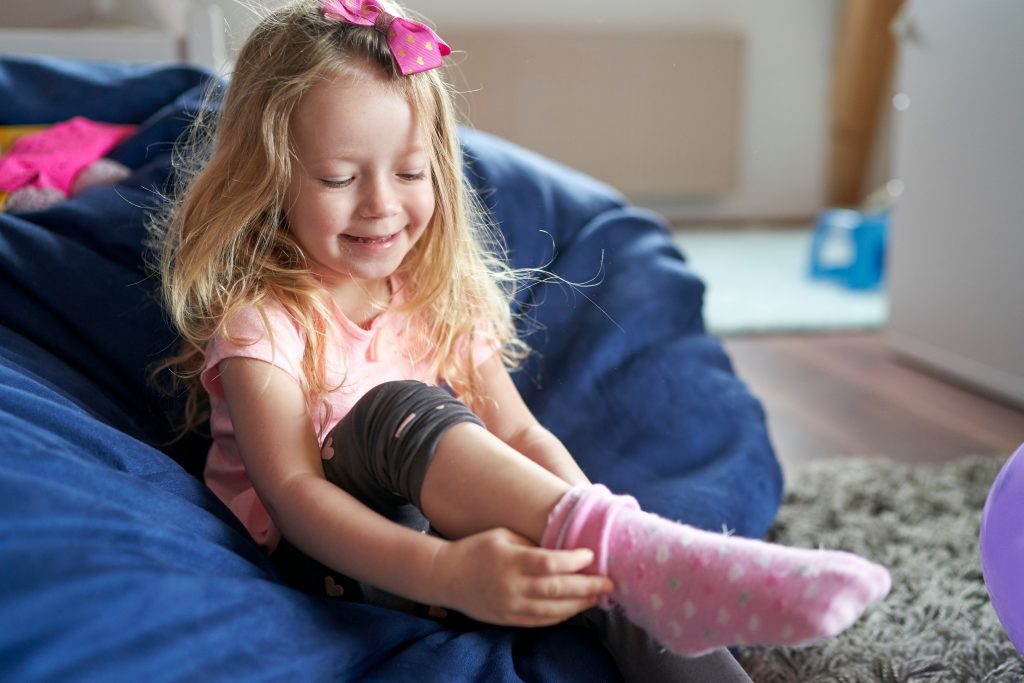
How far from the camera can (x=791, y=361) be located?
2.44 meters

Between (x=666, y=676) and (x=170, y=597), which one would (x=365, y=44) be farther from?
(x=666, y=676)

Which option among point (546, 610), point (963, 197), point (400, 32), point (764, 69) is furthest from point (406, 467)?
point (764, 69)

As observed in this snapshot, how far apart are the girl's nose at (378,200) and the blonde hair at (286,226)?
0.07 metres

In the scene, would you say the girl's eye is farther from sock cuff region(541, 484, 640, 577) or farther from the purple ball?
the purple ball

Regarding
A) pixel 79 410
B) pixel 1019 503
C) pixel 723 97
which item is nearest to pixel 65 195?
pixel 79 410

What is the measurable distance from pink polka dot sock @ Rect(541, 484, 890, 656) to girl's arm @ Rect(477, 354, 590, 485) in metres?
0.25

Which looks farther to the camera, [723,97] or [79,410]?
[723,97]

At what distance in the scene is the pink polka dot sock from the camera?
25.9 inches

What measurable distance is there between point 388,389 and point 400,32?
32 cm

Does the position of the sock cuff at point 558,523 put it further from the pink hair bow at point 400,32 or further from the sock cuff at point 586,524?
the pink hair bow at point 400,32

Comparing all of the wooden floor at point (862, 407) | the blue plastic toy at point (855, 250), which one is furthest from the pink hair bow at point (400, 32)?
the blue plastic toy at point (855, 250)

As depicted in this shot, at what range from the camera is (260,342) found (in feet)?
2.96

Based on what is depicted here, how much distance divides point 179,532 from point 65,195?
711 millimetres

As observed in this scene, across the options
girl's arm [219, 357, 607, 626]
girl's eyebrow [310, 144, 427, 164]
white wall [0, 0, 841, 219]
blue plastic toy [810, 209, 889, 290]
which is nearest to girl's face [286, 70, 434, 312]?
girl's eyebrow [310, 144, 427, 164]
